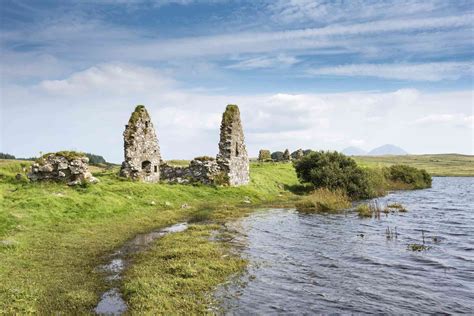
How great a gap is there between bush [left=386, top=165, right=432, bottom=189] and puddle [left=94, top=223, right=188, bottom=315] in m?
57.1

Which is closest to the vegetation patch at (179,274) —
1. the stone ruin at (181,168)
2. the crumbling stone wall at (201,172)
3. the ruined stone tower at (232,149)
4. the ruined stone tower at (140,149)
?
the ruined stone tower at (140,149)

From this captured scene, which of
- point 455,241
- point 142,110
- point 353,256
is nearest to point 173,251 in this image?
point 353,256

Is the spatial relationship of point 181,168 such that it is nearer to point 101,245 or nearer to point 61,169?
point 61,169

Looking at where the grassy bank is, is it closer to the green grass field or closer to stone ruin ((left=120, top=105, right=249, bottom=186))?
the green grass field

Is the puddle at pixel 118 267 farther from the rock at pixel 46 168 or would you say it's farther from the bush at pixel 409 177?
the bush at pixel 409 177

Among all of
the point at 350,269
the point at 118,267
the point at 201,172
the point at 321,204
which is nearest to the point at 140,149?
the point at 201,172

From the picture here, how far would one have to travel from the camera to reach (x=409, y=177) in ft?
239

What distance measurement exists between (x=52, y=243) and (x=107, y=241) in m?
2.69

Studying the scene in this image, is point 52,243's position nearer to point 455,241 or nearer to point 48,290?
point 48,290

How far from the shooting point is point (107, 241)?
21.4 metres

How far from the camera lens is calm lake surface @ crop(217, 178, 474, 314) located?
13.2 meters

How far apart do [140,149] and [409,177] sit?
51.6 meters

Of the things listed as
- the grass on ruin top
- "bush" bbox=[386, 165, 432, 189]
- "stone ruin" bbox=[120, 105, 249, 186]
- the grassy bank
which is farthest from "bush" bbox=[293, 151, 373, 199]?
"bush" bbox=[386, 165, 432, 189]

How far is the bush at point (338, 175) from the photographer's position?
46.5 metres
